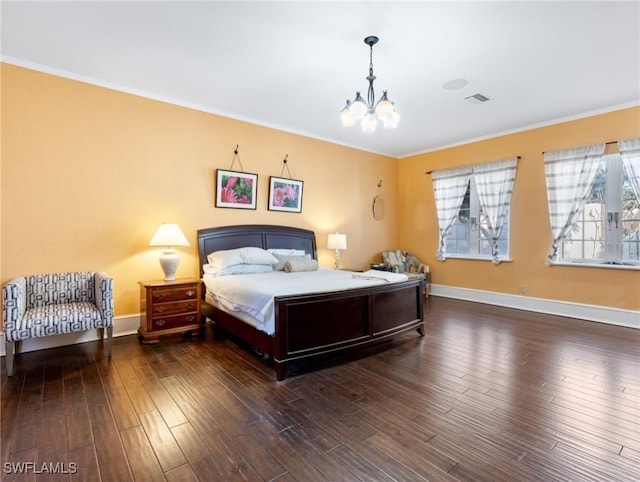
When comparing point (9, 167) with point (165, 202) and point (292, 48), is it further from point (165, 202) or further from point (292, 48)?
point (292, 48)

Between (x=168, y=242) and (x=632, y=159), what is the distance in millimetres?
5736

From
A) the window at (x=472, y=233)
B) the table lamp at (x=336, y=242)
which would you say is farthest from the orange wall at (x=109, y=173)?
the window at (x=472, y=233)

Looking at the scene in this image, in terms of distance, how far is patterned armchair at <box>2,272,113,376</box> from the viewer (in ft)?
8.78

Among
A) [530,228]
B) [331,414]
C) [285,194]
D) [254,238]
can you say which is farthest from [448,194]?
[331,414]

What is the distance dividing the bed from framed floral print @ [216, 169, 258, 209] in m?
0.57

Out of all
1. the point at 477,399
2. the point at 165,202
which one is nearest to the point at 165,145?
the point at 165,202

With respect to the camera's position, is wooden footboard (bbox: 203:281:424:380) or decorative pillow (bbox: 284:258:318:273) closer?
wooden footboard (bbox: 203:281:424:380)

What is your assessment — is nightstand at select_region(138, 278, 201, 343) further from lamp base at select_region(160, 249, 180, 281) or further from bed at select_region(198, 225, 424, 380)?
bed at select_region(198, 225, 424, 380)

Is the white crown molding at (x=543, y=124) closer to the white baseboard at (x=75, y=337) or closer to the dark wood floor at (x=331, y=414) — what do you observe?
the dark wood floor at (x=331, y=414)

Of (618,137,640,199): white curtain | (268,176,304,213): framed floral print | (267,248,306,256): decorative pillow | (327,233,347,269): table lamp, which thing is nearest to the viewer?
(618,137,640,199): white curtain

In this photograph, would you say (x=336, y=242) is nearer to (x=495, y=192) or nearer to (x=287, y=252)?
(x=287, y=252)

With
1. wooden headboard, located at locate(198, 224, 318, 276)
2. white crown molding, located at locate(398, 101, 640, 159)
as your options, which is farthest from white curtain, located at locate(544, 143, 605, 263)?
wooden headboard, located at locate(198, 224, 318, 276)

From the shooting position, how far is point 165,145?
4066 mm

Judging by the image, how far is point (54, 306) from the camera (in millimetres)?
3166
